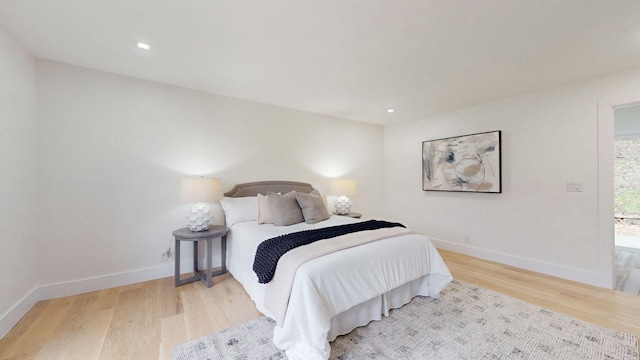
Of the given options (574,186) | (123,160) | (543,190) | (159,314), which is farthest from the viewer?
(543,190)

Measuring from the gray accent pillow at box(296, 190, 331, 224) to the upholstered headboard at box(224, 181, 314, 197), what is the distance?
0.65 m

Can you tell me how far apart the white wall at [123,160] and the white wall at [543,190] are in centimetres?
327

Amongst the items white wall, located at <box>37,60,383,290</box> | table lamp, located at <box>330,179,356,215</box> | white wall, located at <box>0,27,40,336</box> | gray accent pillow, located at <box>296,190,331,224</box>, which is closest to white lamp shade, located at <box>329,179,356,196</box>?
table lamp, located at <box>330,179,356,215</box>

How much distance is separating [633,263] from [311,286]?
512cm

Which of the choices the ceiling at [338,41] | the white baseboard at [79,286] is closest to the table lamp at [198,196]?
the white baseboard at [79,286]

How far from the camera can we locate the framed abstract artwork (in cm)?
356

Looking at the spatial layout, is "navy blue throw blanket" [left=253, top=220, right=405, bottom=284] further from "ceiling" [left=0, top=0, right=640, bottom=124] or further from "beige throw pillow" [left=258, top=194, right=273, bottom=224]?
"ceiling" [left=0, top=0, right=640, bottom=124]

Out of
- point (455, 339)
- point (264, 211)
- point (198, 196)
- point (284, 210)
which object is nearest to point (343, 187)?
point (284, 210)

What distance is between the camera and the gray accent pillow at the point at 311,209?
307 centimetres

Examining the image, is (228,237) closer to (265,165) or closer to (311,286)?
(265,165)

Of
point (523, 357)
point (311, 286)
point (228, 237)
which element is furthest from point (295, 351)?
point (228, 237)

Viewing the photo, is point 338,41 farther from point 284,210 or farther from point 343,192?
point 343,192

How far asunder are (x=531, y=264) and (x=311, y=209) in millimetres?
3075

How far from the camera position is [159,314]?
217 cm
